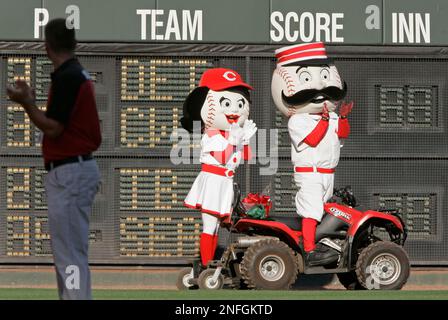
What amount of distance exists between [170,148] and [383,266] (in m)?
2.90

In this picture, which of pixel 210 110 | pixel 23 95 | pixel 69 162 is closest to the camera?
pixel 23 95

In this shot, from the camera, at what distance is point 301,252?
12.4 m

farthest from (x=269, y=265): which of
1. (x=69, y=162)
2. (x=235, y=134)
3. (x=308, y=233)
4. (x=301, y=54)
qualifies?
(x=69, y=162)

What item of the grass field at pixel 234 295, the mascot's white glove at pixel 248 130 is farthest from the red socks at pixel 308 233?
the mascot's white glove at pixel 248 130

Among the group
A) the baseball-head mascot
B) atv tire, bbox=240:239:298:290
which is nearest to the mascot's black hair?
the baseball-head mascot

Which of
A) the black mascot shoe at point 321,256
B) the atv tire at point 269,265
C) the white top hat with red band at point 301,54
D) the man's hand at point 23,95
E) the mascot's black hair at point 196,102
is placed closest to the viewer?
the man's hand at point 23,95

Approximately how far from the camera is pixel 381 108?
45.0 feet

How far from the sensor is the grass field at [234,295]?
1082cm

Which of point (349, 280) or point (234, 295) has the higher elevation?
point (234, 295)

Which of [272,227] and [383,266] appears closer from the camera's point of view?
[272,227]

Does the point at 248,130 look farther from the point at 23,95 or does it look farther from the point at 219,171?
the point at 23,95

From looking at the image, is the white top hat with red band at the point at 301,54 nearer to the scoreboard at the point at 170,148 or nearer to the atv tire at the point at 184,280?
the scoreboard at the point at 170,148

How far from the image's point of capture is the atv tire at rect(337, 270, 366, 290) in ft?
42.2

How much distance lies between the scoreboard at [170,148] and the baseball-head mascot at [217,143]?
0.74 meters
